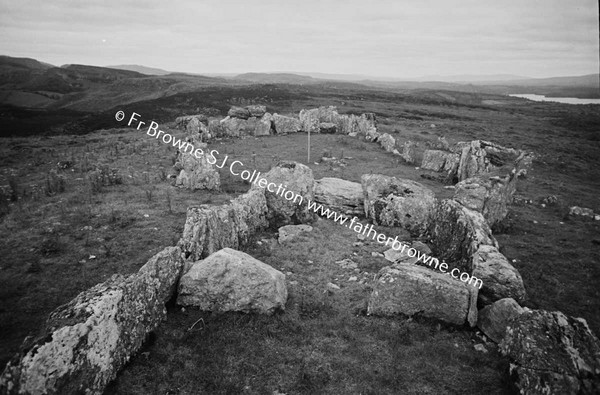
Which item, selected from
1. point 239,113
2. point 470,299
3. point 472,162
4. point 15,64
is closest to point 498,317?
point 470,299

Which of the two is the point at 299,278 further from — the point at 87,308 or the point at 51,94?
the point at 51,94

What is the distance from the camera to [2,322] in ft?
22.4

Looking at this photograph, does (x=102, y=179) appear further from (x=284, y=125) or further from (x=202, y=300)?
(x=284, y=125)

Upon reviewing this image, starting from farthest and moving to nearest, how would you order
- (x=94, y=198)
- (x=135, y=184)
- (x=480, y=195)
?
1. (x=135, y=184)
2. (x=94, y=198)
3. (x=480, y=195)

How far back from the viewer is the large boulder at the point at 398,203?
12.6 meters

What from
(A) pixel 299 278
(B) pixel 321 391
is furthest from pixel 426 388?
(A) pixel 299 278

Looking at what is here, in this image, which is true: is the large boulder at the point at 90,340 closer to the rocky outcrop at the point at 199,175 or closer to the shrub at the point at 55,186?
the rocky outcrop at the point at 199,175

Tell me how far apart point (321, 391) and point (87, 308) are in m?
4.29

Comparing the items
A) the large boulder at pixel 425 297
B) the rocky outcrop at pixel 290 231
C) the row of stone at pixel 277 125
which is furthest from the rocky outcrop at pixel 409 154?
the large boulder at pixel 425 297

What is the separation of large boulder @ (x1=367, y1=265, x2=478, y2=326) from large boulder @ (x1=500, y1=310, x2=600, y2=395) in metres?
1.20

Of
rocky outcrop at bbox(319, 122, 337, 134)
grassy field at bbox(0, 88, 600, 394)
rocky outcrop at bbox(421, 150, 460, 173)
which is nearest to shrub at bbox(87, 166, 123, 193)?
grassy field at bbox(0, 88, 600, 394)

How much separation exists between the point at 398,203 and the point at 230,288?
26.3ft

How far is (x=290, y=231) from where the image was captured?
1195 cm

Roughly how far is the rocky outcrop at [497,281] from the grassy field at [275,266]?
3.83 feet
